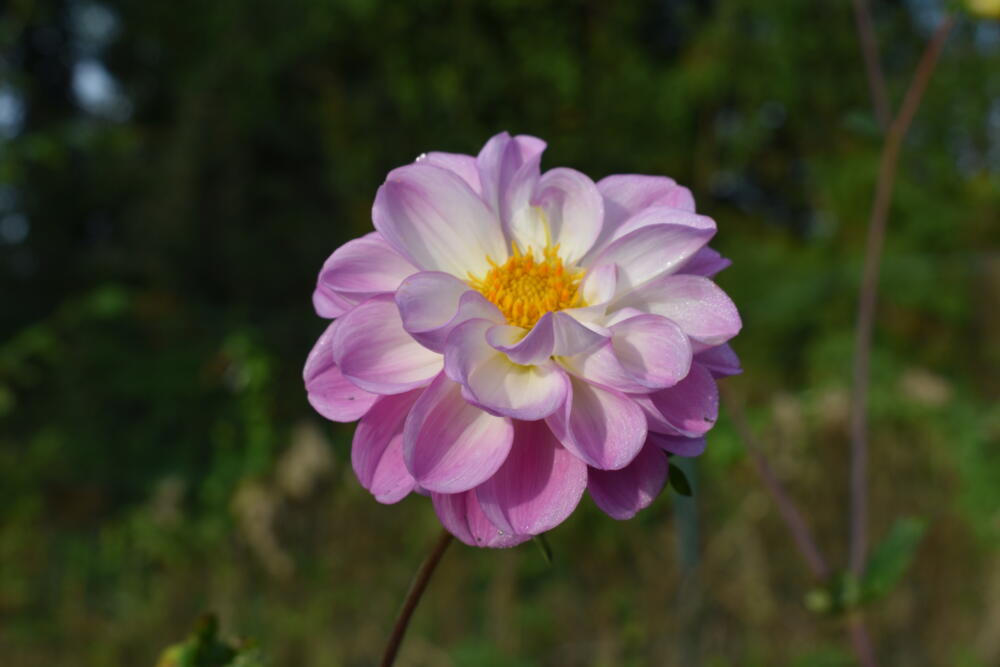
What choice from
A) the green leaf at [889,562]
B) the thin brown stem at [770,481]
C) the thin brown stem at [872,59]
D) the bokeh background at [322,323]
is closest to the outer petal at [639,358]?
the thin brown stem at [770,481]

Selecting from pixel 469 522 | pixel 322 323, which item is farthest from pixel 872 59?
pixel 322 323

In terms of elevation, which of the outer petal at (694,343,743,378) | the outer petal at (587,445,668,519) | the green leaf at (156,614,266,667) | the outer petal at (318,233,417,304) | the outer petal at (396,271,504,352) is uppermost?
the outer petal at (318,233,417,304)

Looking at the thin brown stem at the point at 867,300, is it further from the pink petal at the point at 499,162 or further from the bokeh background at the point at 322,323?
the pink petal at the point at 499,162

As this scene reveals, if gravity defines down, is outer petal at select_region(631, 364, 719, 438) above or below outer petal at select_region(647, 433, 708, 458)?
above

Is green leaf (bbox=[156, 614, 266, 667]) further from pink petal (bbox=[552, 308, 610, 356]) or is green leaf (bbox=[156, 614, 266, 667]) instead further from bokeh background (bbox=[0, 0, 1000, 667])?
bokeh background (bbox=[0, 0, 1000, 667])

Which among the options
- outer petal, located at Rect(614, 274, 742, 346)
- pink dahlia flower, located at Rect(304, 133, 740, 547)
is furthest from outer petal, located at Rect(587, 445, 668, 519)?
outer petal, located at Rect(614, 274, 742, 346)

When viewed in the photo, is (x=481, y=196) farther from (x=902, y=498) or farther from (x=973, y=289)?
(x=973, y=289)

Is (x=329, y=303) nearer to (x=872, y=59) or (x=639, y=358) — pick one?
(x=639, y=358)
